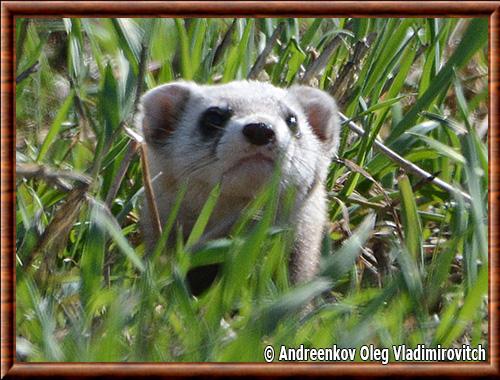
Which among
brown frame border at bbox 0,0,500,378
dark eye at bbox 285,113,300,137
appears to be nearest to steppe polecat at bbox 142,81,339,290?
dark eye at bbox 285,113,300,137

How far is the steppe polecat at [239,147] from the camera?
293 cm

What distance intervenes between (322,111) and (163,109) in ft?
1.79

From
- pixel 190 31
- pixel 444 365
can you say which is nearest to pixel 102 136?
pixel 190 31

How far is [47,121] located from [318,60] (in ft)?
3.24

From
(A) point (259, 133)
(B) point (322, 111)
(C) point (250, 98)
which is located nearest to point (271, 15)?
(A) point (259, 133)

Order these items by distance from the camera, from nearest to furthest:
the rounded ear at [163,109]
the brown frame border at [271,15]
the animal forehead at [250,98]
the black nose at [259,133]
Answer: the brown frame border at [271,15], the black nose at [259,133], the animal forehead at [250,98], the rounded ear at [163,109]

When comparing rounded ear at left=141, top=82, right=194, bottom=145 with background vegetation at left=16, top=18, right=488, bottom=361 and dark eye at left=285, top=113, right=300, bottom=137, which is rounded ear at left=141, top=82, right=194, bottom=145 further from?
dark eye at left=285, top=113, right=300, bottom=137

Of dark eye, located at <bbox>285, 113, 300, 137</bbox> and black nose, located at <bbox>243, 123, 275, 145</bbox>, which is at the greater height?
black nose, located at <bbox>243, 123, 275, 145</bbox>

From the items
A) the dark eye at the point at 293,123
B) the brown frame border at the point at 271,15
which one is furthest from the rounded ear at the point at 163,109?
the brown frame border at the point at 271,15

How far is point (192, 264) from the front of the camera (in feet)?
8.57

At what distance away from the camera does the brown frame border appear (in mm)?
2342

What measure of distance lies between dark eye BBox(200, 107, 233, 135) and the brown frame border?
565 millimetres

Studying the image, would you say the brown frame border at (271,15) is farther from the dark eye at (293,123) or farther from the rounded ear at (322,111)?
the rounded ear at (322,111)

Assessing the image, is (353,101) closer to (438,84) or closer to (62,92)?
(438,84)
